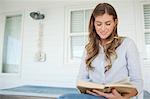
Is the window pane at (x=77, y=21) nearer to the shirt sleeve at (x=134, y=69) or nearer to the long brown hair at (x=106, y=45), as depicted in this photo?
the long brown hair at (x=106, y=45)

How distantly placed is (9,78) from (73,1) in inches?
67.2

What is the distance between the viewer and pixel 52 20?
316 cm

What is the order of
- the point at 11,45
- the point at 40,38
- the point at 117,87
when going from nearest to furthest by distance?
the point at 117,87 → the point at 40,38 → the point at 11,45

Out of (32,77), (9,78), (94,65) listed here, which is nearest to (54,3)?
(32,77)

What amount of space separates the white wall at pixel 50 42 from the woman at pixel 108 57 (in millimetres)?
1911

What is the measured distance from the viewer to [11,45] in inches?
135

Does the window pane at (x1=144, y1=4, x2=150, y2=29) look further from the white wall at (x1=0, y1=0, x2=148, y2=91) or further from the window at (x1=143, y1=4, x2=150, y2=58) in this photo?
the white wall at (x1=0, y1=0, x2=148, y2=91)

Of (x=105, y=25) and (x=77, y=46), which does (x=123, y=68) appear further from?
(x=77, y=46)

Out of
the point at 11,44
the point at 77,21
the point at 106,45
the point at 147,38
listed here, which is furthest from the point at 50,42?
the point at 106,45

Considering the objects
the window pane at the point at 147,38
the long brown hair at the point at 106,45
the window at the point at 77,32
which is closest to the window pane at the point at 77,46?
the window at the point at 77,32

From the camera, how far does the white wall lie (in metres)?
2.80

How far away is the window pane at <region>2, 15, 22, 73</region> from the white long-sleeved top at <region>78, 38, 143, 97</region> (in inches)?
105

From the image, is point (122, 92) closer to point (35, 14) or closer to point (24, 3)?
point (35, 14)

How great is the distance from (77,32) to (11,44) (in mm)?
1272
